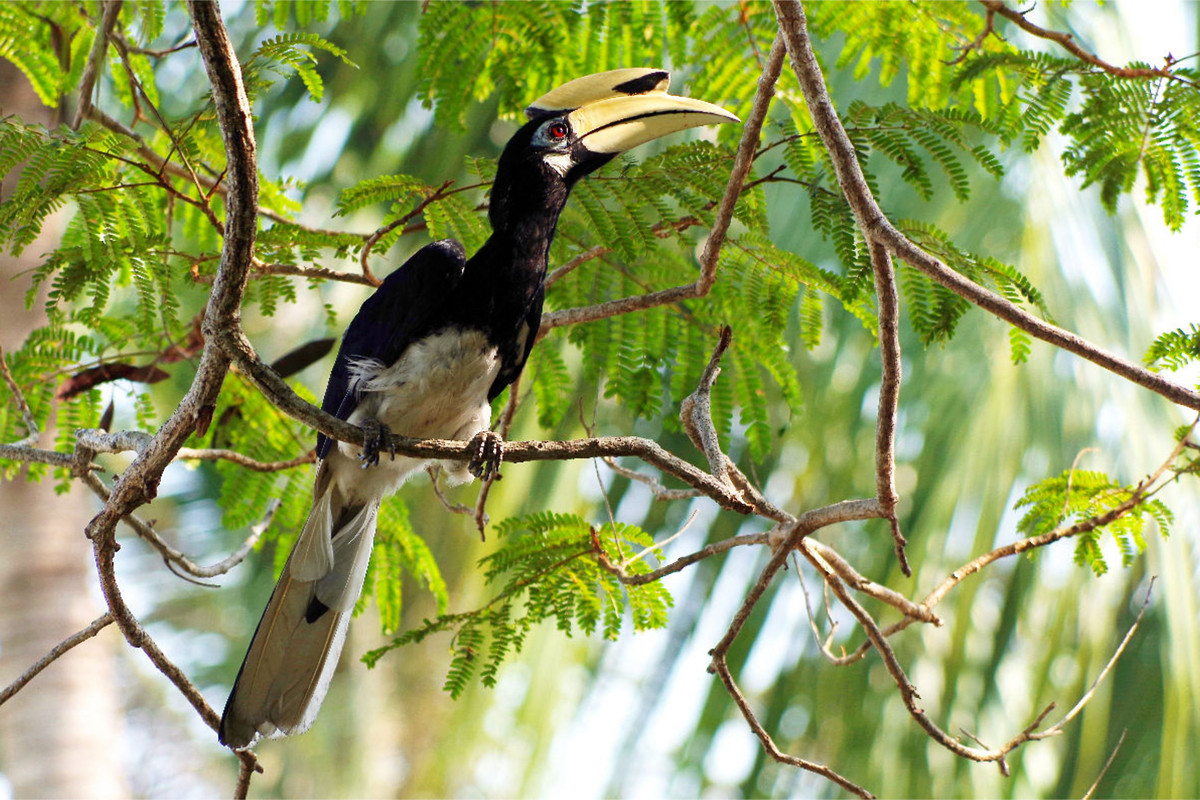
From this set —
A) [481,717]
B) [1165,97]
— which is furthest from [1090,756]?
[481,717]

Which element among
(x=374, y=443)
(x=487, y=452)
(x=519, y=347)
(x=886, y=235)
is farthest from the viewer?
(x=519, y=347)

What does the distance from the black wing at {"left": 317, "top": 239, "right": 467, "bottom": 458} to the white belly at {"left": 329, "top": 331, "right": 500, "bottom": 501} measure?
0.16 feet

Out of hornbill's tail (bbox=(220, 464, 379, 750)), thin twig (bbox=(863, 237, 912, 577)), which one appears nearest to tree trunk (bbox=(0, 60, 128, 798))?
hornbill's tail (bbox=(220, 464, 379, 750))

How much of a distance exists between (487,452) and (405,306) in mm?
589

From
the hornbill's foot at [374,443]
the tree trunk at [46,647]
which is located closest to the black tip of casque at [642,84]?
the hornbill's foot at [374,443]

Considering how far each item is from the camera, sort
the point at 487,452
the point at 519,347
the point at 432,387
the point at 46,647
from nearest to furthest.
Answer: the point at 487,452, the point at 432,387, the point at 519,347, the point at 46,647

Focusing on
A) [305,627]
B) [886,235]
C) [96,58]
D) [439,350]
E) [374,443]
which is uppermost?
[96,58]

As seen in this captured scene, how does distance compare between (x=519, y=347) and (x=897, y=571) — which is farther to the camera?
(x=897, y=571)

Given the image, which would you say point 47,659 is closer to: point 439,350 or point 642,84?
point 439,350

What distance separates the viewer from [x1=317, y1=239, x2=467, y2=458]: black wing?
324 cm

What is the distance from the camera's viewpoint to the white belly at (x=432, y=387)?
319cm

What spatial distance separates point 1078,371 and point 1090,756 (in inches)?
84.2

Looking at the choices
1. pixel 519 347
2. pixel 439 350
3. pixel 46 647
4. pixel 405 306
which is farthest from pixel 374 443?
pixel 46 647

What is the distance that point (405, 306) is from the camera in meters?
3.26
